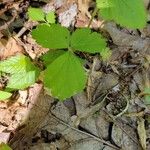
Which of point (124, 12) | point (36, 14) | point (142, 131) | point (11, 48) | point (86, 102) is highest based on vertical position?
point (124, 12)

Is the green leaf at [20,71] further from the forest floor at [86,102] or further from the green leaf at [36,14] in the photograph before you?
the green leaf at [36,14]

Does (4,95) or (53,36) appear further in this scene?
(4,95)

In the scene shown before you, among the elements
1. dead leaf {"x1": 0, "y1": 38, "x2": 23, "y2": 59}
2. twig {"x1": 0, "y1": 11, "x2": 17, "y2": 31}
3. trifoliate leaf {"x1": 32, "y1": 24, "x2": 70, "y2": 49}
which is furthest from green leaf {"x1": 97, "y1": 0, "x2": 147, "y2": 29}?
twig {"x1": 0, "y1": 11, "x2": 17, "y2": 31}

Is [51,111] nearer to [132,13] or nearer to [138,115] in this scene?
[138,115]

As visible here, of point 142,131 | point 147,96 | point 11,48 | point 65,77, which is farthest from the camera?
point 11,48

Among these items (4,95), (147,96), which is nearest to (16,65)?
(4,95)

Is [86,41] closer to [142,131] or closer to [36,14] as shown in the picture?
[36,14]
